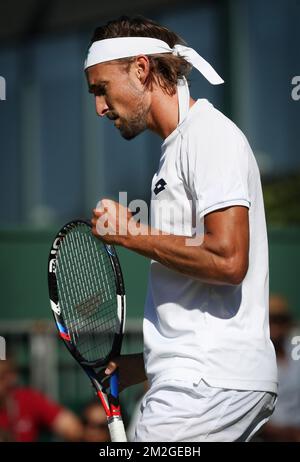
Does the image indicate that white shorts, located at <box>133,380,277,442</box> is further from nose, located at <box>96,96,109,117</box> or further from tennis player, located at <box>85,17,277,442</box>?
nose, located at <box>96,96,109,117</box>

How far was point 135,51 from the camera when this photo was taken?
3430 mm

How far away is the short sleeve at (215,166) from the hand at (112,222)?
22cm

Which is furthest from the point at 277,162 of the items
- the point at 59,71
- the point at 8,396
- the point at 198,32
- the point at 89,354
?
the point at 89,354

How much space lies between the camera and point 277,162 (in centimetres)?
984

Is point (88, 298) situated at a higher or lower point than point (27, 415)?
higher

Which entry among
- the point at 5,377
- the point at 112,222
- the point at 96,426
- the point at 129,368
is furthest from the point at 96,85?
the point at 5,377

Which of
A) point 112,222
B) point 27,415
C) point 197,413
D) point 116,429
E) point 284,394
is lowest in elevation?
point 27,415

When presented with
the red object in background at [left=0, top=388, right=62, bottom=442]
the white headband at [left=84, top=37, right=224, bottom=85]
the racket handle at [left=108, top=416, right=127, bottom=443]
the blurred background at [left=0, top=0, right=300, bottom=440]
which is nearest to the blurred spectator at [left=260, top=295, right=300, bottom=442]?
the blurred background at [left=0, top=0, right=300, bottom=440]

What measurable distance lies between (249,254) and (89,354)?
2.64 feet

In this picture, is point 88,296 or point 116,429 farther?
point 88,296

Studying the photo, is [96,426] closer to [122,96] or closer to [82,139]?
[122,96]

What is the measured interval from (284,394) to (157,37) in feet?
10.9

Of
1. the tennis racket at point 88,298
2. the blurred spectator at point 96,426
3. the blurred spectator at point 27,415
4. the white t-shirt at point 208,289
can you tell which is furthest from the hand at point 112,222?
the blurred spectator at point 27,415
